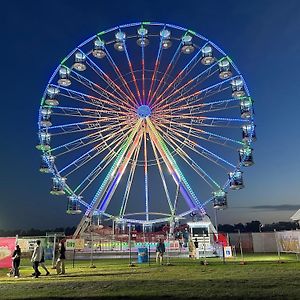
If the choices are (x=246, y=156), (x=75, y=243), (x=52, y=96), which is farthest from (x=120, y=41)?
(x=75, y=243)

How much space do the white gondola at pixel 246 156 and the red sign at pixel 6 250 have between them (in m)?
17.3

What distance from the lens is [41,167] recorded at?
31.9m

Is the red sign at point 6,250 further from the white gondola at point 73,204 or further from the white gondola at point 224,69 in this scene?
the white gondola at point 224,69

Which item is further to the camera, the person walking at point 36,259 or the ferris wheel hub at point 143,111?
the ferris wheel hub at point 143,111

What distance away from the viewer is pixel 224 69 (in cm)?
3014

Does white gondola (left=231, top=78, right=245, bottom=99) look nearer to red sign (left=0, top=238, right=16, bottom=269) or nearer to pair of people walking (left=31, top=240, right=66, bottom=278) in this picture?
pair of people walking (left=31, top=240, right=66, bottom=278)

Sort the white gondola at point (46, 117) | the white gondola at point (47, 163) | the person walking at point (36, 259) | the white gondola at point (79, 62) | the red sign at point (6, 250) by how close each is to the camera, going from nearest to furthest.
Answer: the person walking at point (36, 259) < the red sign at point (6, 250) < the white gondola at point (79, 62) < the white gondola at point (46, 117) < the white gondola at point (47, 163)

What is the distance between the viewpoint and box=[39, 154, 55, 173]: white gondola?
31.6 meters

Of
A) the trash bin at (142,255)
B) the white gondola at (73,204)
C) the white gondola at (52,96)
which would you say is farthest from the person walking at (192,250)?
the white gondola at (52,96)

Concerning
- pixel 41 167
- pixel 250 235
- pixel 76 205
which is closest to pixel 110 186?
pixel 76 205

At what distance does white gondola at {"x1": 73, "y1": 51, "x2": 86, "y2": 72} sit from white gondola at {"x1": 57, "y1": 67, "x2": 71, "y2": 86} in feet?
2.24

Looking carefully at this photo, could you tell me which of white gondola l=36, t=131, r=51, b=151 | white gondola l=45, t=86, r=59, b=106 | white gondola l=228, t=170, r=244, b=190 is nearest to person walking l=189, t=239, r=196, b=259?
white gondola l=228, t=170, r=244, b=190

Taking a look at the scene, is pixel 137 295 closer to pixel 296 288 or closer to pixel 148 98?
pixel 296 288

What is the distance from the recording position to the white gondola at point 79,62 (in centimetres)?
3002
